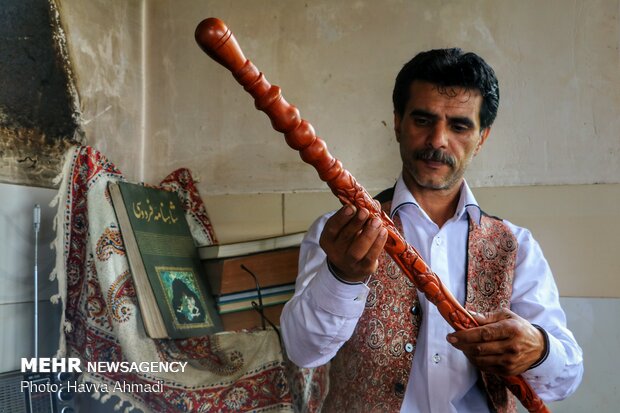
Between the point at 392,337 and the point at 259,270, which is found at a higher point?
the point at 259,270

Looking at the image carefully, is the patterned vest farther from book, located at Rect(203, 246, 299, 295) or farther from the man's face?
book, located at Rect(203, 246, 299, 295)

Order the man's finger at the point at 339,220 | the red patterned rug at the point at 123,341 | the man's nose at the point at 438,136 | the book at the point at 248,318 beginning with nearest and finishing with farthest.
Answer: the man's finger at the point at 339,220
the man's nose at the point at 438,136
the red patterned rug at the point at 123,341
the book at the point at 248,318

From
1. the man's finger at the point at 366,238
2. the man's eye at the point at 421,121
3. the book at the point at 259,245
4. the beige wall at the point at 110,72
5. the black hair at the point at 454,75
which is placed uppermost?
the beige wall at the point at 110,72

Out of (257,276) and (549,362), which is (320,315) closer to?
(549,362)

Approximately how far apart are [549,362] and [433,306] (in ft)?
0.88

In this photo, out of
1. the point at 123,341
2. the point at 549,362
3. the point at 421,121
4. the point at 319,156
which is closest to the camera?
the point at 319,156

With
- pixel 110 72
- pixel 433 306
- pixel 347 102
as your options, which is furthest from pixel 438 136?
pixel 110 72

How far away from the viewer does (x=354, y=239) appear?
116 cm

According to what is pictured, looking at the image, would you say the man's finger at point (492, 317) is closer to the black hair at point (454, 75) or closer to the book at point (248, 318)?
the black hair at point (454, 75)

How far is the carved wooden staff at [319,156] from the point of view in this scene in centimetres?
96

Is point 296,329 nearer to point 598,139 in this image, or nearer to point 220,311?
point 220,311

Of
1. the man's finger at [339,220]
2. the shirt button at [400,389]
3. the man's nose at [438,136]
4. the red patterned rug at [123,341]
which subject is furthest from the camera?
the red patterned rug at [123,341]

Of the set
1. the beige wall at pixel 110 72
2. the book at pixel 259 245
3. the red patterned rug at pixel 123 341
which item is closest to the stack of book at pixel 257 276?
the book at pixel 259 245

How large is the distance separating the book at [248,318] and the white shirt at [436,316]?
65cm
